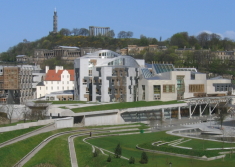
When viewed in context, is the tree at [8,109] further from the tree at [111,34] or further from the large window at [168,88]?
the tree at [111,34]

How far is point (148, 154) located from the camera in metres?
40.3

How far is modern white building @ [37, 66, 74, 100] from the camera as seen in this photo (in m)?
92.2

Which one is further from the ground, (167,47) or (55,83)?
(167,47)

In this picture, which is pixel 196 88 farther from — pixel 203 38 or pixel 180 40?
pixel 203 38

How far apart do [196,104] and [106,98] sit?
41.5 ft

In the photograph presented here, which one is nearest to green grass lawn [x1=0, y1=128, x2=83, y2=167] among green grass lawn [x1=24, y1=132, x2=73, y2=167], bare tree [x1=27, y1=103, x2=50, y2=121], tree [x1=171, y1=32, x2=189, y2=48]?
green grass lawn [x1=24, y1=132, x2=73, y2=167]

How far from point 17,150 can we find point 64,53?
367 feet

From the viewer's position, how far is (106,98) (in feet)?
240

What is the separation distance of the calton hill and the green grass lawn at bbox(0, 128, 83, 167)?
6716cm

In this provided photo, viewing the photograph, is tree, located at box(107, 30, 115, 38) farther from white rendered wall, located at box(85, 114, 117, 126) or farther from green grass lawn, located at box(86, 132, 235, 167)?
green grass lawn, located at box(86, 132, 235, 167)

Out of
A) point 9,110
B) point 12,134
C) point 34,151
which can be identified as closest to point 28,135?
point 12,134

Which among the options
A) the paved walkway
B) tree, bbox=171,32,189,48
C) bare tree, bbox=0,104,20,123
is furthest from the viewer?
tree, bbox=171,32,189,48

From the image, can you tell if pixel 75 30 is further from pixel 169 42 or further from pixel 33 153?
pixel 33 153

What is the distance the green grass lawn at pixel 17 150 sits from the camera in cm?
3666
